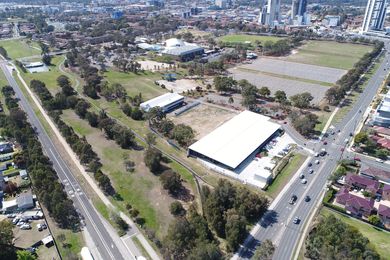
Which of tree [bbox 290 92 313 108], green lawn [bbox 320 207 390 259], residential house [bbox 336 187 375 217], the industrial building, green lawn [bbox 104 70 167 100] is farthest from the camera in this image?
green lawn [bbox 104 70 167 100]

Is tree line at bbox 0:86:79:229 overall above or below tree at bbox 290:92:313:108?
below

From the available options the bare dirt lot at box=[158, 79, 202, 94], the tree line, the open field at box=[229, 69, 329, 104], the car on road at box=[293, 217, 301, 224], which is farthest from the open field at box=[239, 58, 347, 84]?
the tree line

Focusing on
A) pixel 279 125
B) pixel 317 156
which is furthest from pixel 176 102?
pixel 317 156

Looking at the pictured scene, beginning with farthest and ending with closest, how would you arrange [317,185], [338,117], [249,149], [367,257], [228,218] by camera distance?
[338,117] < [249,149] < [317,185] < [228,218] < [367,257]

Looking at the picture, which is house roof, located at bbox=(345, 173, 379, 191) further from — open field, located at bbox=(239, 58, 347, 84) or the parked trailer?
open field, located at bbox=(239, 58, 347, 84)

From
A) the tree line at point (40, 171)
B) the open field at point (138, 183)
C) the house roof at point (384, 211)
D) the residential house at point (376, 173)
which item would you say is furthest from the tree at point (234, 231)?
the residential house at point (376, 173)

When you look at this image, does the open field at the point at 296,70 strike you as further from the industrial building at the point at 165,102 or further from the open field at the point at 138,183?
the open field at the point at 138,183

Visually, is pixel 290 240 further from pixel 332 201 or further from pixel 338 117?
pixel 338 117
